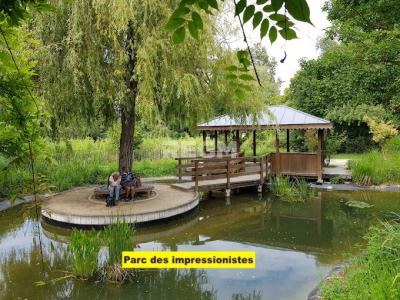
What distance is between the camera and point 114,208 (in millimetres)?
8141

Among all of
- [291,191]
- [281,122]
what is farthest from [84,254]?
[281,122]

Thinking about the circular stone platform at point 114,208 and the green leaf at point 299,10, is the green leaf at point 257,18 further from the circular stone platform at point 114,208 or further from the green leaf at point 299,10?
the circular stone platform at point 114,208

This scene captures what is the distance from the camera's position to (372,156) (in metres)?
13.1

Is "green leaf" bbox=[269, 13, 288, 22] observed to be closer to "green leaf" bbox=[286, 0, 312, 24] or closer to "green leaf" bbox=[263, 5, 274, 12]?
"green leaf" bbox=[263, 5, 274, 12]

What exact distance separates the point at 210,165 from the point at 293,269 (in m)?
5.44

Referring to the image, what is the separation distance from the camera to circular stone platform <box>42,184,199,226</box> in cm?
748

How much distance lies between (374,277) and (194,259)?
3189 millimetres

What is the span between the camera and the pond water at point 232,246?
4.93m

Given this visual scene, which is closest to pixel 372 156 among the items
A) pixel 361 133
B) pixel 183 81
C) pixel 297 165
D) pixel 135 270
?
pixel 297 165

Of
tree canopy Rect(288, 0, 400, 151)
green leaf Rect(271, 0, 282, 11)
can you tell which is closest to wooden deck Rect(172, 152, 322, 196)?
tree canopy Rect(288, 0, 400, 151)

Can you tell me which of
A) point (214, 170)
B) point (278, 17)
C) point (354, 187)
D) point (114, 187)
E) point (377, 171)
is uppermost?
point (278, 17)

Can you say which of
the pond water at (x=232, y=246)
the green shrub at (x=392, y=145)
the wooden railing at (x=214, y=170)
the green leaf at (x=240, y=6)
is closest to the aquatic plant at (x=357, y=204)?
the pond water at (x=232, y=246)

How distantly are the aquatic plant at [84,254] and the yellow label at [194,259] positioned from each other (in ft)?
1.91

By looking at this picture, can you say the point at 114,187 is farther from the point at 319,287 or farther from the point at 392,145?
the point at 392,145
